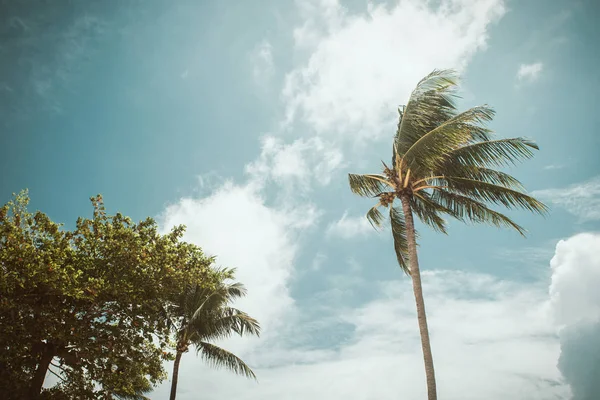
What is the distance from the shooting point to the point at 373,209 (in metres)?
15.3

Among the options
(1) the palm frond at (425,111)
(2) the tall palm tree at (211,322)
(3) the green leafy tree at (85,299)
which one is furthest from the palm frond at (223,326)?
(1) the palm frond at (425,111)

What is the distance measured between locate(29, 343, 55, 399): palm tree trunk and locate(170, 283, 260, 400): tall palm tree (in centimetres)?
666

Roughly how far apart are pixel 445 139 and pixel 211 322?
15.4m

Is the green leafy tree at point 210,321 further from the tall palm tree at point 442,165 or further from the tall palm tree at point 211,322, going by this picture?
the tall palm tree at point 442,165

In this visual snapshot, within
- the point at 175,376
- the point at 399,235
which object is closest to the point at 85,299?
the point at 175,376

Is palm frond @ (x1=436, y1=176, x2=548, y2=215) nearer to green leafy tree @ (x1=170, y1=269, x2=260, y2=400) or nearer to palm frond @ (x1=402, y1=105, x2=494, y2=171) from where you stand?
palm frond @ (x1=402, y1=105, x2=494, y2=171)

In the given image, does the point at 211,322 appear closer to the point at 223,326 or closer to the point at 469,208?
Answer: the point at 223,326

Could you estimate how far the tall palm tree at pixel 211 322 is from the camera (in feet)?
64.1

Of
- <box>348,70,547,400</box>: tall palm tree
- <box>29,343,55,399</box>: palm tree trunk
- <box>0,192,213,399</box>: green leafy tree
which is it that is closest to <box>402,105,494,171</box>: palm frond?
<box>348,70,547,400</box>: tall palm tree

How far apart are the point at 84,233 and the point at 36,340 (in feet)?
11.5

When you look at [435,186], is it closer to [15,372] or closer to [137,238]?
[137,238]

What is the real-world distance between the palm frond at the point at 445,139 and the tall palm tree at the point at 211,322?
12841mm

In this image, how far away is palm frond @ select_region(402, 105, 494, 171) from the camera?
36.9ft

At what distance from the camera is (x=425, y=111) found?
12891 mm
